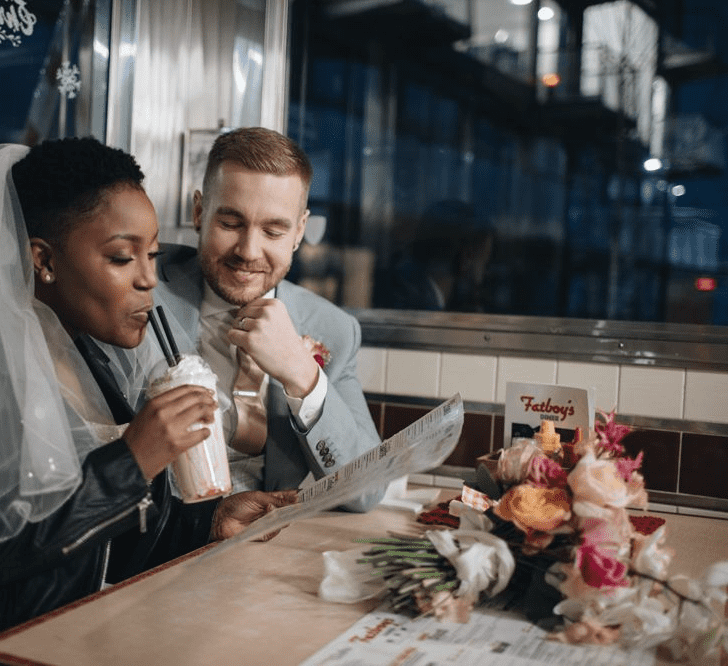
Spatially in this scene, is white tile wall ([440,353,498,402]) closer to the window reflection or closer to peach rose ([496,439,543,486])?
the window reflection

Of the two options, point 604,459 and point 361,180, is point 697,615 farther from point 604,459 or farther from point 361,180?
point 361,180

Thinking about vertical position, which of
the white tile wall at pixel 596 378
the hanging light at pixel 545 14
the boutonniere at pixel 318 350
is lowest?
the white tile wall at pixel 596 378

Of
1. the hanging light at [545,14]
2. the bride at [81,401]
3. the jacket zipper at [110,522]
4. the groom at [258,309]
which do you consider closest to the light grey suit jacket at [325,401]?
the groom at [258,309]

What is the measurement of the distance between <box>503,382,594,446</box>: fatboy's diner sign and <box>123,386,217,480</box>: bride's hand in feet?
3.14

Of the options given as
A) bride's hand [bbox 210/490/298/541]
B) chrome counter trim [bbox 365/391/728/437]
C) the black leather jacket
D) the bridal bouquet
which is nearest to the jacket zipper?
the black leather jacket

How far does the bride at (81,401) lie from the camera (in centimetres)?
129

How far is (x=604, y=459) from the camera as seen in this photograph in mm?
1279

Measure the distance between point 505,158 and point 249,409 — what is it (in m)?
1.31

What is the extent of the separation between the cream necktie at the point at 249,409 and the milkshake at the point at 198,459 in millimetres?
694

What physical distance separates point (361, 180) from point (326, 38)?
556 millimetres

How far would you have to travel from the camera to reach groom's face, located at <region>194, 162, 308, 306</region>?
83.3 inches

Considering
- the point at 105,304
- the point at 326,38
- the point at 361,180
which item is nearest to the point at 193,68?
the point at 326,38

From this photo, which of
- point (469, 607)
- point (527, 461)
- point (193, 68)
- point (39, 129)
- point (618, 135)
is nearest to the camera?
point (469, 607)

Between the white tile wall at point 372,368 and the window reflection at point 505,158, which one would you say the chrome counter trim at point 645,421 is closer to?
the white tile wall at point 372,368
